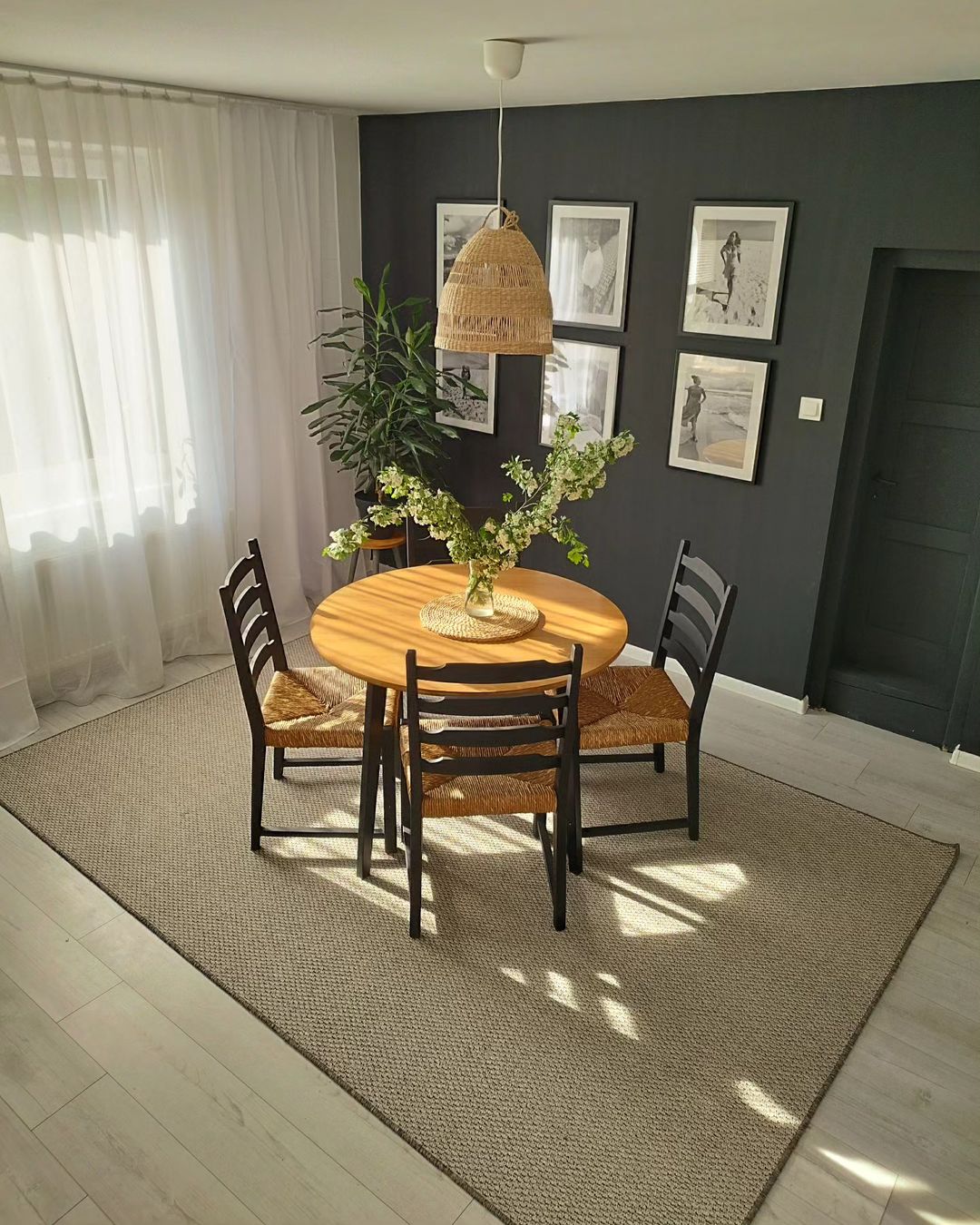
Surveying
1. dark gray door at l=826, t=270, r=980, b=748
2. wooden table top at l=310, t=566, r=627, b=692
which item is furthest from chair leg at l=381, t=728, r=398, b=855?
dark gray door at l=826, t=270, r=980, b=748

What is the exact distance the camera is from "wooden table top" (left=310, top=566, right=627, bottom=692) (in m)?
3.03

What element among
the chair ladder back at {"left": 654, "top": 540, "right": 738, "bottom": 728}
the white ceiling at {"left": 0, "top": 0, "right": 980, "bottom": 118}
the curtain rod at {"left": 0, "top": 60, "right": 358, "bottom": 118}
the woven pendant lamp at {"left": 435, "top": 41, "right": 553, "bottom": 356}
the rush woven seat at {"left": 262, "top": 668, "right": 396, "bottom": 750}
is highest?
the curtain rod at {"left": 0, "top": 60, "right": 358, "bottom": 118}

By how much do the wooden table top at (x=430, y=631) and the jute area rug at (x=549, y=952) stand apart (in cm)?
76

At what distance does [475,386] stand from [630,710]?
2139 millimetres

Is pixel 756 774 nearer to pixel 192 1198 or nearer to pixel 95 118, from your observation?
pixel 192 1198

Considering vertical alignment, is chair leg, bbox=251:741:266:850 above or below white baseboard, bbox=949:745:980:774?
above

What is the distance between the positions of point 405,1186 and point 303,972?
742 millimetres

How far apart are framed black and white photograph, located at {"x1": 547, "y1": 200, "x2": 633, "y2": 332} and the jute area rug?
2.05 m

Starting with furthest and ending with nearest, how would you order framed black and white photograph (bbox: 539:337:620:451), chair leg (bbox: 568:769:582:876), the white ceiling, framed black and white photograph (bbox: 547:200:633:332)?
1. framed black and white photograph (bbox: 539:337:620:451)
2. framed black and white photograph (bbox: 547:200:633:332)
3. chair leg (bbox: 568:769:582:876)
4. the white ceiling

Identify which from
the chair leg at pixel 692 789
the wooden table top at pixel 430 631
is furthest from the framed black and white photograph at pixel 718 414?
the chair leg at pixel 692 789

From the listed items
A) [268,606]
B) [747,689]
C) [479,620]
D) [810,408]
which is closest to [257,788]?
[268,606]

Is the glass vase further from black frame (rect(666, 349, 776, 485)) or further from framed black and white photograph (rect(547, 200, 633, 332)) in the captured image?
framed black and white photograph (rect(547, 200, 633, 332))

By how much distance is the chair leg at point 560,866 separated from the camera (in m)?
2.89

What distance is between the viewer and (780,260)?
3.86 metres
